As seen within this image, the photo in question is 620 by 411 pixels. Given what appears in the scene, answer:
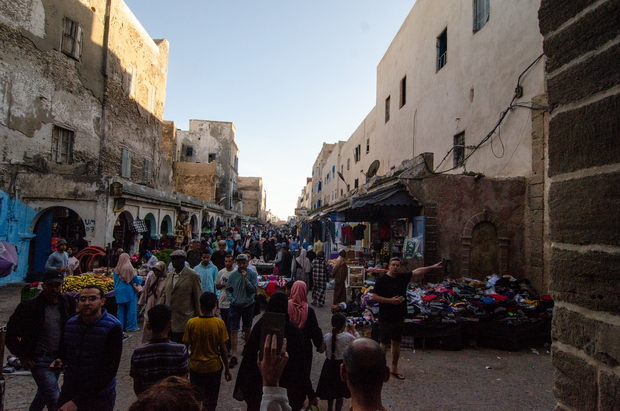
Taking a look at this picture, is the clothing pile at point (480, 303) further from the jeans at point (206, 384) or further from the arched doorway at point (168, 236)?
the arched doorway at point (168, 236)

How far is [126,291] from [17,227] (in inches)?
313

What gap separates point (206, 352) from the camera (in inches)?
148

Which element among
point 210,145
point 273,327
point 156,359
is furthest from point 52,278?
point 210,145

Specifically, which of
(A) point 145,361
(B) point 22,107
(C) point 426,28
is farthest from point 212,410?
(C) point 426,28

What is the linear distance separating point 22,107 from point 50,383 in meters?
13.0

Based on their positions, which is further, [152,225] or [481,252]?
[152,225]

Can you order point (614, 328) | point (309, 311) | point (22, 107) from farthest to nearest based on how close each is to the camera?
point (22, 107) → point (309, 311) → point (614, 328)

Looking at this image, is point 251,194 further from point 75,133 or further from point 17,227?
point 17,227

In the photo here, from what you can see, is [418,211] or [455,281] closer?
[455,281]

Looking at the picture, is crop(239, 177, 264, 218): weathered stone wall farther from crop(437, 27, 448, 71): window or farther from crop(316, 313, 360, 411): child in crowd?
crop(316, 313, 360, 411): child in crowd

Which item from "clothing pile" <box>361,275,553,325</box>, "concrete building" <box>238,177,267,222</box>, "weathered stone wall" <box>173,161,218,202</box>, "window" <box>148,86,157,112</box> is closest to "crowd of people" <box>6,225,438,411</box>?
"clothing pile" <box>361,275,553,325</box>

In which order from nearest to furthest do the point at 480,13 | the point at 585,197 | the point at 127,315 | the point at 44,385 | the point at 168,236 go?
the point at 585,197 → the point at 44,385 → the point at 127,315 → the point at 480,13 → the point at 168,236

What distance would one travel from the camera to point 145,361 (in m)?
2.95

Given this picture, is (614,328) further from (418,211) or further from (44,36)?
(44,36)
